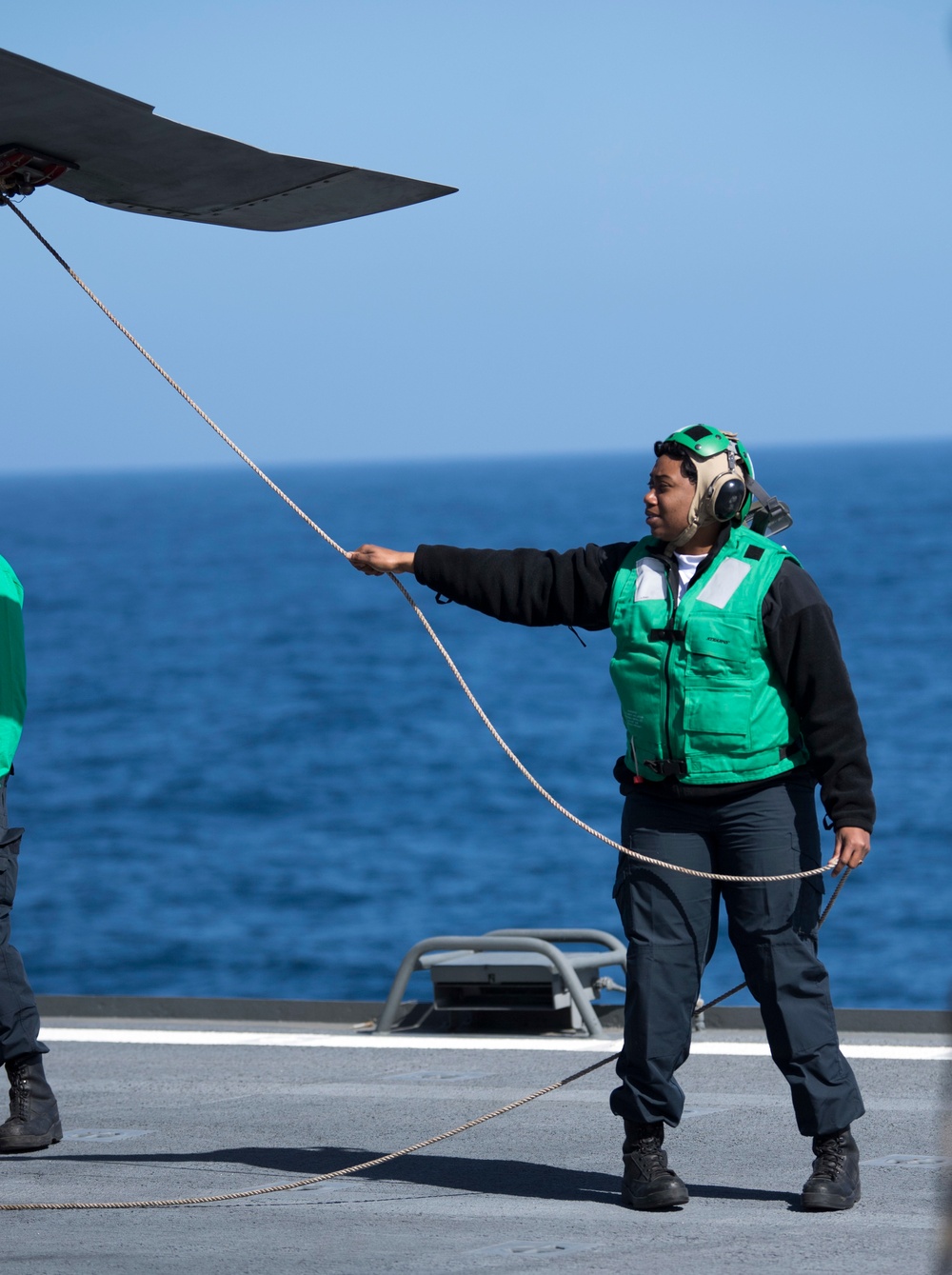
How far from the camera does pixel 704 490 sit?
5.74 m

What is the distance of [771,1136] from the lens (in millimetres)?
6484

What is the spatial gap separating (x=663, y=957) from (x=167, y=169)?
2.76 meters

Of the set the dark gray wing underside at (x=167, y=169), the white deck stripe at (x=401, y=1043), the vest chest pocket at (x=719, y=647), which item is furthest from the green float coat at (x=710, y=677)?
the white deck stripe at (x=401, y=1043)

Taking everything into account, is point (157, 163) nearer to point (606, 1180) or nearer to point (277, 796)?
point (606, 1180)

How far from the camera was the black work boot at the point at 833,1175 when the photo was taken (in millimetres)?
5527

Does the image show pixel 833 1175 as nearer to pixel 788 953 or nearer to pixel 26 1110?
pixel 788 953

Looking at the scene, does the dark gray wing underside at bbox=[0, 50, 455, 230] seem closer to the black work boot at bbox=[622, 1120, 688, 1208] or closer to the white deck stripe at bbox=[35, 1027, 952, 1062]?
the black work boot at bbox=[622, 1120, 688, 1208]

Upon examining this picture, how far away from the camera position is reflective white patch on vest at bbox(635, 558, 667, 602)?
573 cm

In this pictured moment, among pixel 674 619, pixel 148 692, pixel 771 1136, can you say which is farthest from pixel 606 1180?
pixel 148 692

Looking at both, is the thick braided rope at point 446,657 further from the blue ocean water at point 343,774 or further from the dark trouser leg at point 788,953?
the blue ocean water at point 343,774

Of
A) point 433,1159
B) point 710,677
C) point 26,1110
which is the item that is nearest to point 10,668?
point 26,1110

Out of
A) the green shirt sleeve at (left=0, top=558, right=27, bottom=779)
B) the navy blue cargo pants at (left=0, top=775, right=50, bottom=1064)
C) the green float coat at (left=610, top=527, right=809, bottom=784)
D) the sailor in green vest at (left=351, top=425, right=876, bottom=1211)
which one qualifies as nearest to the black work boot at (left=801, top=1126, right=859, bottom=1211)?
the sailor in green vest at (left=351, top=425, right=876, bottom=1211)

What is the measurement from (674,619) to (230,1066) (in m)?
3.16

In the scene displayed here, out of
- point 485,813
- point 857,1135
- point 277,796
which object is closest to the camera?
point 857,1135
